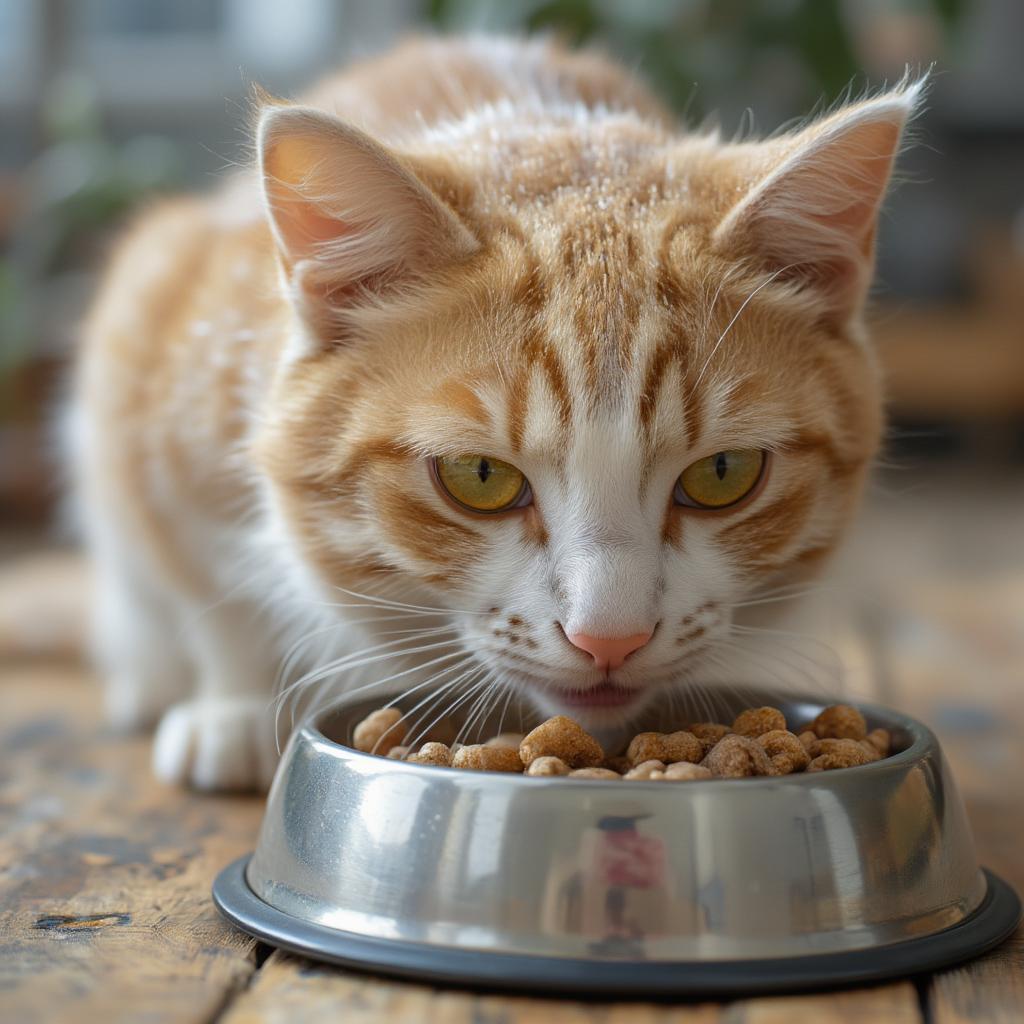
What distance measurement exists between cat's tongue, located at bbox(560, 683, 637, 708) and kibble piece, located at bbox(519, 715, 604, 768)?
0.25ft

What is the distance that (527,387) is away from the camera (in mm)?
1198

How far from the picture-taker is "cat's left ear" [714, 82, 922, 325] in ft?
4.13

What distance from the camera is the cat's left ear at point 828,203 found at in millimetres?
1258

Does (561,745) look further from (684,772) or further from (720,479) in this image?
(720,479)

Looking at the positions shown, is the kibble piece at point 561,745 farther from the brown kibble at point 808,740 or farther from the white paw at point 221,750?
the white paw at point 221,750

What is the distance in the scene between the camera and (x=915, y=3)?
319cm

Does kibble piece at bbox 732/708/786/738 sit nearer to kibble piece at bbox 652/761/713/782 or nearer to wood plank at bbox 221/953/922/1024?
kibble piece at bbox 652/761/713/782

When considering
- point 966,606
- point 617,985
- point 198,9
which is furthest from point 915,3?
point 198,9

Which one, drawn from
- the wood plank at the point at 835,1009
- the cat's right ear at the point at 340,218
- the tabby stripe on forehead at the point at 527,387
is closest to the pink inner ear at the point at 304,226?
the cat's right ear at the point at 340,218

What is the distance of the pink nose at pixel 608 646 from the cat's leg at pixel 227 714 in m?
0.54

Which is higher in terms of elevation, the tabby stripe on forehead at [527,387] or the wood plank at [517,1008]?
the tabby stripe on forehead at [527,387]

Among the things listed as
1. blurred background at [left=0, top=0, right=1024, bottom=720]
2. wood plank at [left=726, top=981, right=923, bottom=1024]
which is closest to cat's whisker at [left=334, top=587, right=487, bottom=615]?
wood plank at [left=726, top=981, right=923, bottom=1024]

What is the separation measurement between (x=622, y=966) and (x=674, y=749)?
27cm

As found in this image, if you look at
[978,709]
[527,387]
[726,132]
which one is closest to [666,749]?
[527,387]
